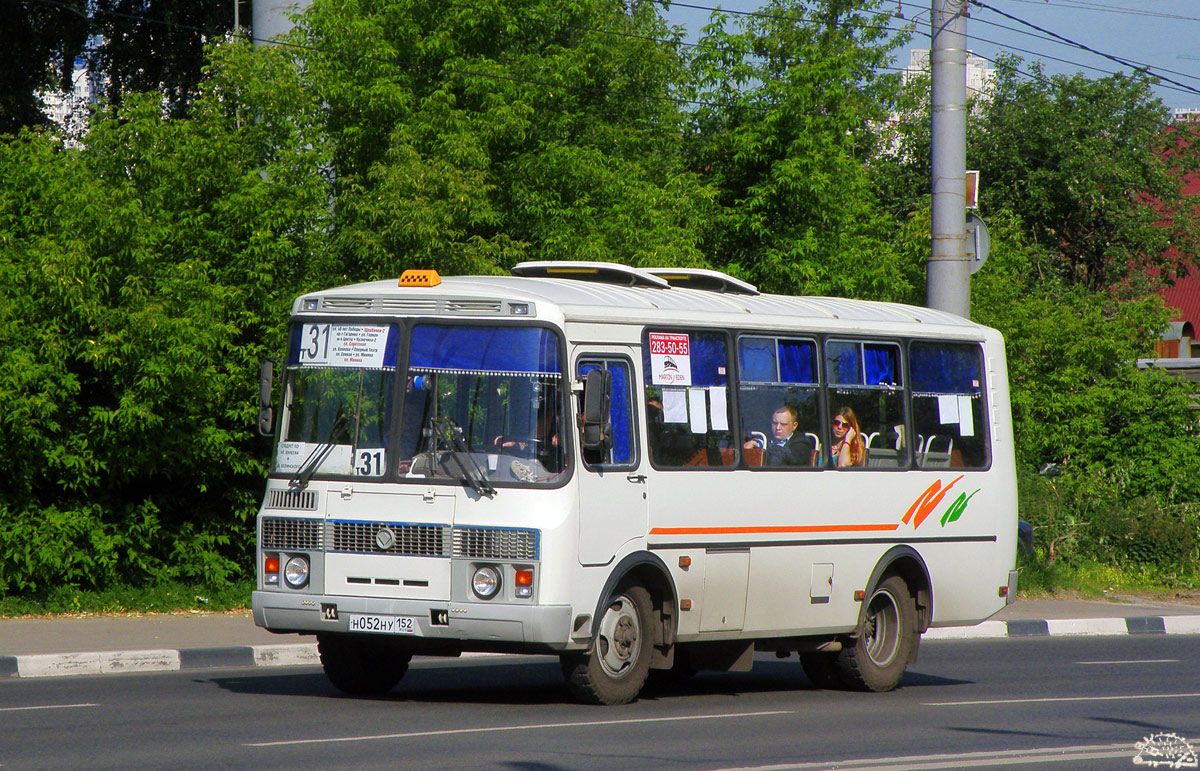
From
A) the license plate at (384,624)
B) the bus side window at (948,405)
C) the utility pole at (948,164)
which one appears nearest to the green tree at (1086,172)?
the utility pole at (948,164)

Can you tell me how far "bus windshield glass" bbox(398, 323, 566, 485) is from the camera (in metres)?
10.1

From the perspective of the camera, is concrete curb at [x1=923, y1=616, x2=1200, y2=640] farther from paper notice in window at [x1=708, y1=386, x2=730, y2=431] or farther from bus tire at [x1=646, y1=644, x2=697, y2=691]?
paper notice in window at [x1=708, y1=386, x2=730, y2=431]

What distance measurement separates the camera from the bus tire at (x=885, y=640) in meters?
12.6

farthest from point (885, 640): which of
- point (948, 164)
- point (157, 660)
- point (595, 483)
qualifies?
point (948, 164)

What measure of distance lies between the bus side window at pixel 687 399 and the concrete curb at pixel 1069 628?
794 centimetres

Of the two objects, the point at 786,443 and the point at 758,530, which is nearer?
the point at 758,530

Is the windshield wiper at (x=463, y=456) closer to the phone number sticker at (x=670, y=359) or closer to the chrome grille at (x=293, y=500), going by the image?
the chrome grille at (x=293, y=500)

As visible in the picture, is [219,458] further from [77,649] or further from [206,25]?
[206,25]

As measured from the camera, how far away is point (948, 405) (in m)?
13.4

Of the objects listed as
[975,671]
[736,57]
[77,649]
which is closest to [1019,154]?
[736,57]

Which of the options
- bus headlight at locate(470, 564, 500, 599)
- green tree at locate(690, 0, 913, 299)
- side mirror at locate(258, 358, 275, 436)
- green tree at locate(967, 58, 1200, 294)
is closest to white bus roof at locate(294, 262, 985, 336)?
side mirror at locate(258, 358, 275, 436)

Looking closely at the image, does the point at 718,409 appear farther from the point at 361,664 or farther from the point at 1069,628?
the point at 1069,628

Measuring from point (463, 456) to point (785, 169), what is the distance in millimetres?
13463

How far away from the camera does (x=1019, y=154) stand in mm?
43969
